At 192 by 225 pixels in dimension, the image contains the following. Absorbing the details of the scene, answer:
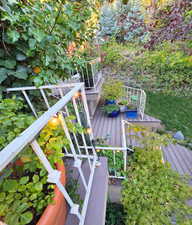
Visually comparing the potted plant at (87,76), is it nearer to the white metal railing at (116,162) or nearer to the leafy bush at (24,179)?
the white metal railing at (116,162)

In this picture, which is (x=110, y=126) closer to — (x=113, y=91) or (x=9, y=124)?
(x=113, y=91)

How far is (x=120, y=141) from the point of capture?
353 centimetres

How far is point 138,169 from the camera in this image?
7.32ft

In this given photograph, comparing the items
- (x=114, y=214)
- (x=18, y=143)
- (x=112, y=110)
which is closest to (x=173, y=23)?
(x=18, y=143)

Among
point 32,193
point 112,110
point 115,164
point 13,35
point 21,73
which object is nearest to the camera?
point 32,193

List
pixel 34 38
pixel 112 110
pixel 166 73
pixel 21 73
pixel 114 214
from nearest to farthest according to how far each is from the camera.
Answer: pixel 34 38 → pixel 21 73 → pixel 114 214 → pixel 112 110 → pixel 166 73

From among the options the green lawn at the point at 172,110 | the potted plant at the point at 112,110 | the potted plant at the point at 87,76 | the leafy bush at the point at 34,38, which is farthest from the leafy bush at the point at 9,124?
the green lawn at the point at 172,110

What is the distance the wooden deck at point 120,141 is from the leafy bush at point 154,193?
120 centimetres

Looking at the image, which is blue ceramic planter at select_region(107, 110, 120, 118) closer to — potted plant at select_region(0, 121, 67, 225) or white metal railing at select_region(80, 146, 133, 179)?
white metal railing at select_region(80, 146, 133, 179)

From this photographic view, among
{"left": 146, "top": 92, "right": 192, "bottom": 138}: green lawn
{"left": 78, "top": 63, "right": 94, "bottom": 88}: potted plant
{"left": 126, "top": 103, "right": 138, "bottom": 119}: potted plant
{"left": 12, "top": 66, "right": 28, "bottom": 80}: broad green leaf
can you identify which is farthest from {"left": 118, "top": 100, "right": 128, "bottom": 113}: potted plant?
{"left": 12, "top": 66, "right": 28, "bottom": 80}: broad green leaf

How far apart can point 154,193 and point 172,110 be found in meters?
5.05

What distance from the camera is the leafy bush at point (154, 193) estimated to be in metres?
1.66

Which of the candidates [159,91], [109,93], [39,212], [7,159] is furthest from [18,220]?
[159,91]

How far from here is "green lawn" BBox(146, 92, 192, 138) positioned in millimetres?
4891
